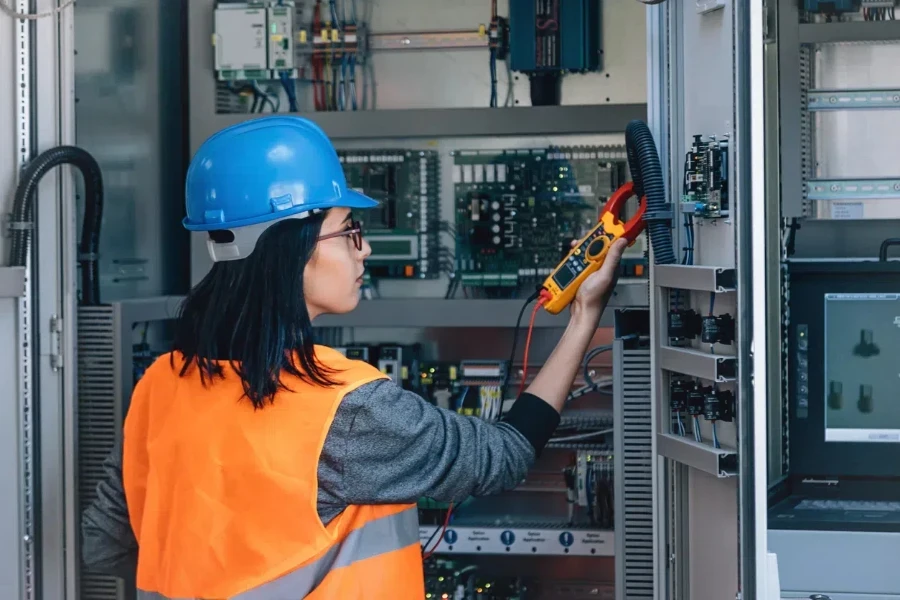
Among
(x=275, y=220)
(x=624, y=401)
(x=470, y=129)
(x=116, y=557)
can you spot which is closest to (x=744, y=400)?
(x=624, y=401)

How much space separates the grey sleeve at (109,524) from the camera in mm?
2084

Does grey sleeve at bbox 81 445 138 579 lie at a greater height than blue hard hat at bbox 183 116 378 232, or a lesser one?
lesser

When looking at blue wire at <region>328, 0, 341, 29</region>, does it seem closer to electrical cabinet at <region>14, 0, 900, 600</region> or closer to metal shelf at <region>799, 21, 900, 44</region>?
electrical cabinet at <region>14, 0, 900, 600</region>

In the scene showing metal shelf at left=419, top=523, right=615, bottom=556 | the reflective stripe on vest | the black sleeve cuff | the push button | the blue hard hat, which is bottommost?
metal shelf at left=419, top=523, right=615, bottom=556

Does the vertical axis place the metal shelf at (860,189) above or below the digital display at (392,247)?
above

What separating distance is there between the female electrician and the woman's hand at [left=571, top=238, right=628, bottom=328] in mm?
140

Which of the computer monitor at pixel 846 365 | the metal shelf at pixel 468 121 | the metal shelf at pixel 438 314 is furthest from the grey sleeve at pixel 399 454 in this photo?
the metal shelf at pixel 468 121

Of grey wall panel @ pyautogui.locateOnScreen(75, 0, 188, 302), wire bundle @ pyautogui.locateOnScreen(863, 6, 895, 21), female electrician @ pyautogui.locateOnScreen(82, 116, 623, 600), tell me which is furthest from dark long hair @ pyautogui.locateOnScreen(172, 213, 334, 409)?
wire bundle @ pyautogui.locateOnScreen(863, 6, 895, 21)

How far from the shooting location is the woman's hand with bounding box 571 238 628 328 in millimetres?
2109

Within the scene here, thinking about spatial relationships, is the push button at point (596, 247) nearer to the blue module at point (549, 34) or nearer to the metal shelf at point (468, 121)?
the metal shelf at point (468, 121)

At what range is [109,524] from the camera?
6.85 feet

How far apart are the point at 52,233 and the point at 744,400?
1692 mm

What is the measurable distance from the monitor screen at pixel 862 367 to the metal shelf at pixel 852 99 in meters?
0.60

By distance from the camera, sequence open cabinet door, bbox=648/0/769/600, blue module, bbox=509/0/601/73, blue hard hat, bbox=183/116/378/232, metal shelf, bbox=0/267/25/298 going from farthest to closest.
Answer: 1. blue module, bbox=509/0/601/73
2. metal shelf, bbox=0/267/25/298
3. blue hard hat, bbox=183/116/378/232
4. open cabinet door, bbox=648/0/769/600
